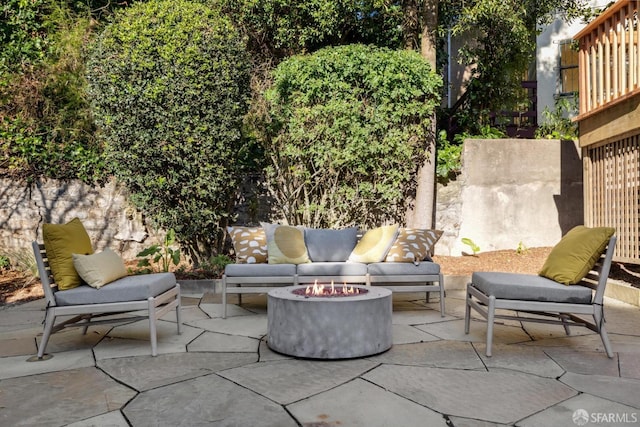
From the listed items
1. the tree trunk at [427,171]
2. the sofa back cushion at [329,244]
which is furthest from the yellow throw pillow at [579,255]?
the tree trunk at [427,171]

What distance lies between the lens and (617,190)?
19.1ft

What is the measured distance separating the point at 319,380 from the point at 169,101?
4.41m

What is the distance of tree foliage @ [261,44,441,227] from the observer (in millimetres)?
6777

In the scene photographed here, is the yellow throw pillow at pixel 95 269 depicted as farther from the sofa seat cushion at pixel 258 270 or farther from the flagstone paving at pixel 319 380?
the sofa seat cushion at pixel 258 270

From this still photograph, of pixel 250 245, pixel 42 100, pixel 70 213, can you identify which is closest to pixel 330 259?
pixel 250 245

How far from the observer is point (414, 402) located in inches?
99.2

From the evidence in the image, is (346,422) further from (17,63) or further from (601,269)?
(17,63)

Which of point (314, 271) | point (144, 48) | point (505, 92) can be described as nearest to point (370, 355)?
point (314, 271)

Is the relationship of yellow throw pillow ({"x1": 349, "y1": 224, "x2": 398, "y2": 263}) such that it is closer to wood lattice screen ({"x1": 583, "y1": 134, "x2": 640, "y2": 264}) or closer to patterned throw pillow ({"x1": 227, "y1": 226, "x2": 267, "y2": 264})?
patterned throw pillow ({"x1": 227, "y1": 226, "x2": 267, "y2": 264})

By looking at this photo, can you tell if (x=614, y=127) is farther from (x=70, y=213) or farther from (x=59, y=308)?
(x=70, y=213)

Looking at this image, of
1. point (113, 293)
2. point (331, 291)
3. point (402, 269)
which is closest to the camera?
point (113, 293)

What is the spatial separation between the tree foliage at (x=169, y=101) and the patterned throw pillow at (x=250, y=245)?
4.01ft

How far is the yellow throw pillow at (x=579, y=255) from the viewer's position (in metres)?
3.44

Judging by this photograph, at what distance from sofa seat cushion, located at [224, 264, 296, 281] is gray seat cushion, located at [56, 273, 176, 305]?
3.67 ft
